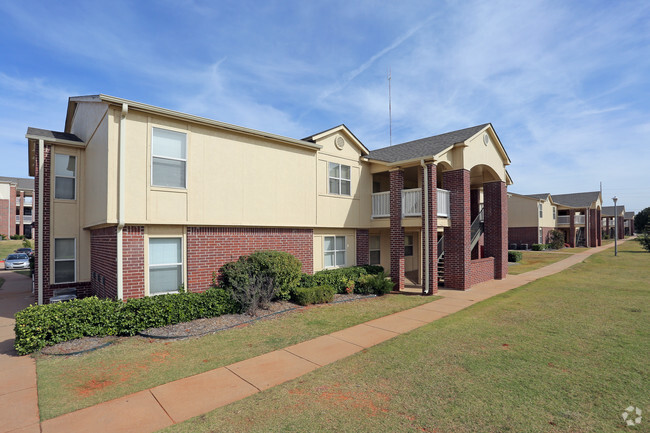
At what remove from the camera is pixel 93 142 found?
10.4 m

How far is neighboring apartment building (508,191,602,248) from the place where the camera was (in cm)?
3834

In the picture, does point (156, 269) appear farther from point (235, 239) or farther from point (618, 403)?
point (618, 403)

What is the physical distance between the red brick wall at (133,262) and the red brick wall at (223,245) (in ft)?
4.19

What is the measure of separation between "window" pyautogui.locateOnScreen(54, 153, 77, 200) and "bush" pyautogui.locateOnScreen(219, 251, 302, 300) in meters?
6.51

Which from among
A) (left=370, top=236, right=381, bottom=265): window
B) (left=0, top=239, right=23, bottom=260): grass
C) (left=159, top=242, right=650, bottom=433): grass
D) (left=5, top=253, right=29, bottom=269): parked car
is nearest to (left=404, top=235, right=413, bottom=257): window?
(left=370, top=236, right=381, bottom=265): window

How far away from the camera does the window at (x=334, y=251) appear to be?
46.0 feet

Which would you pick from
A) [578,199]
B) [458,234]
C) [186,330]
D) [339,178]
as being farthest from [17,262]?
[578,199]

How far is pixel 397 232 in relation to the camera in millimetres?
14039

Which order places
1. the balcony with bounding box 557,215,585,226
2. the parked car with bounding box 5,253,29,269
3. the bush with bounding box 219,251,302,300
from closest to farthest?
the bush with bounding box 219,251,302,300 < the parked car with bounding box 5,253,29,269 < the balcony with bounding box 557,215,585,226

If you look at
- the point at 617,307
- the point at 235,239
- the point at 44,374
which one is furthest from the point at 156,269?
the point at 617,307

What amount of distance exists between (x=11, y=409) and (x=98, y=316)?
10.2 feet

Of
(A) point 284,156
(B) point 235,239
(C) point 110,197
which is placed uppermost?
(A) point 284,156
